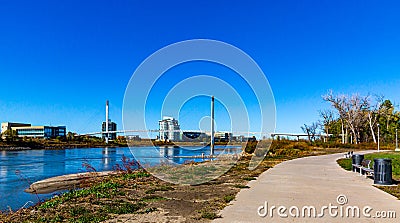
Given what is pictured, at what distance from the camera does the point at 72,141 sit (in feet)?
348

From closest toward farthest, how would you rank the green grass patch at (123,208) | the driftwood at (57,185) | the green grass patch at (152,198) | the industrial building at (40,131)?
the green grass patch at (123,208), the green grass patch at (152,198), the driftwood at (57,185), the industrial building at (40,131)

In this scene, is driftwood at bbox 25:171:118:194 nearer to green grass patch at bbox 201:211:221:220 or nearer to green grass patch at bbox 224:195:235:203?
Result: green grass patch at bbox 224:195:235:203

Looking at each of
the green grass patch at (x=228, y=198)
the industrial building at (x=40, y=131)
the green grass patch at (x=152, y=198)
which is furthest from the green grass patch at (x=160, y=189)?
the industrial building at (x=40, y=131)

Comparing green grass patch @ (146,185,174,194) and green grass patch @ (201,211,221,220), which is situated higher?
green grass patch @ (201,211,221,220)

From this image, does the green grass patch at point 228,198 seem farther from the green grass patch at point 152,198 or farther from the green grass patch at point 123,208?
the green grass patch at point 123,208

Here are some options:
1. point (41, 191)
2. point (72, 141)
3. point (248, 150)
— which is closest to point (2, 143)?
point (72, 141)

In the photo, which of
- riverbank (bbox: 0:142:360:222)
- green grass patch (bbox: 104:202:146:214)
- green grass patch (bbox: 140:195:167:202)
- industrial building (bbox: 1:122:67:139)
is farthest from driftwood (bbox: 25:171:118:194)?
industrial building (bbox: 1:122:67:139)

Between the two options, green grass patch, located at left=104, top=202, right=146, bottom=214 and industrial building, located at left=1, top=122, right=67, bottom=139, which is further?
industrial building, located at left=1, top=122, right=67, bottom=139

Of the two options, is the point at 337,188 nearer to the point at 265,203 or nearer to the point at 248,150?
the point at 265,203

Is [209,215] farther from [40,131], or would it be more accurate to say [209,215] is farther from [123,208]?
[40,131]

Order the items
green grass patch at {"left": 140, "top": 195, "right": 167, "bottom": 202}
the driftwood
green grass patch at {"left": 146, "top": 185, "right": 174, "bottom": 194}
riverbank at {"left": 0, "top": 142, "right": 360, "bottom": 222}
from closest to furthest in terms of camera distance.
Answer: riverbank at {"left": 0, "top": 142, "right": 360, "bottom": 222} < green grass patch at {"left": 140, "top": 195, "right": 167, "bottom": 202} < green grass patch at {"left": 146, "top": 185, "right": 174, "bottom": 194} < the driftwood

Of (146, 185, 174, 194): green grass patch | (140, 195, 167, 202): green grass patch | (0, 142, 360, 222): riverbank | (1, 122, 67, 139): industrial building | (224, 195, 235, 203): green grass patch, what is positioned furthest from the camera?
(1, 122, 67, 139): industrial building

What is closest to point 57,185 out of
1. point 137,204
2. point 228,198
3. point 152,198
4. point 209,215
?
point 152,198

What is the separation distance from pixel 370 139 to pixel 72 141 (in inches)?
3157
